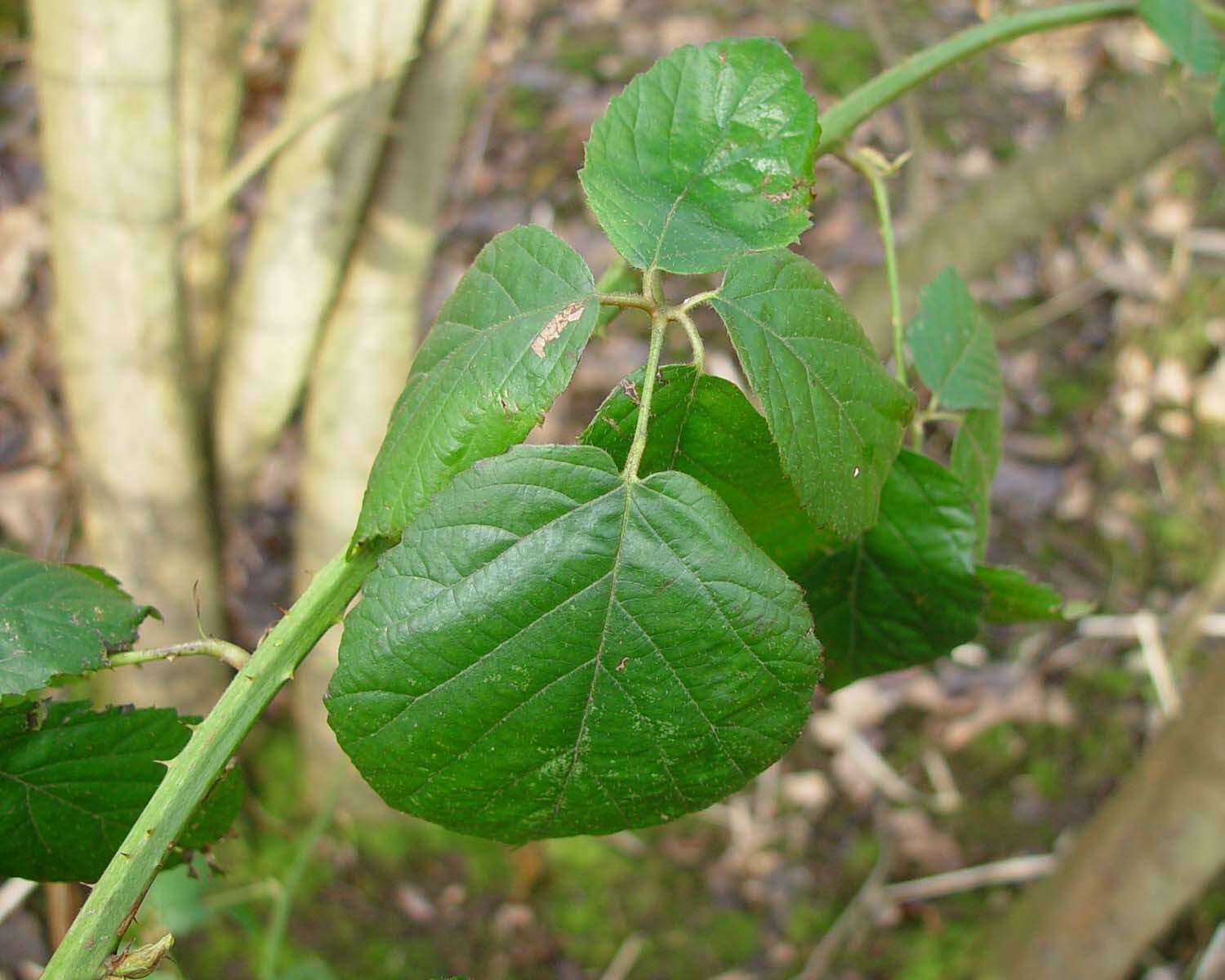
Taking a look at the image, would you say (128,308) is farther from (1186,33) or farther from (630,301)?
(1186,33)

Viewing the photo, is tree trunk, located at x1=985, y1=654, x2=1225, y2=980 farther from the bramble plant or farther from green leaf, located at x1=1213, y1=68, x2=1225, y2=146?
the bramble plant

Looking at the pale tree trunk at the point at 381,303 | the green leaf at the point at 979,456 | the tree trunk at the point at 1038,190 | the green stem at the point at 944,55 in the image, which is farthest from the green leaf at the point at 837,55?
the green leaf at the point at 979,456

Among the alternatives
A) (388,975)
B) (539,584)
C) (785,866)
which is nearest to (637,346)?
(785,866)

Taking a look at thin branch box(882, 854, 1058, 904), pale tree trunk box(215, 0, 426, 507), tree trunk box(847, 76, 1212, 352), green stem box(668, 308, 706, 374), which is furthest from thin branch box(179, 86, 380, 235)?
thin branch box(882, 854, 1058, 904)

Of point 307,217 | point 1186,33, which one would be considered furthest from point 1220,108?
point 307,217

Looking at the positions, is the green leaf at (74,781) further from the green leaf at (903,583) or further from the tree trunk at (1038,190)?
the tree trunk at (1038,190)

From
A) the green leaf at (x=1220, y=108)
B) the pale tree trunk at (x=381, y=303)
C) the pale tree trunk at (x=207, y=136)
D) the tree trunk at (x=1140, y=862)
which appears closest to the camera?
the green leaf at (x=1220, y=108)

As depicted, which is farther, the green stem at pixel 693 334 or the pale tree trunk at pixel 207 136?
the pale tree trunk at pixel 207 136

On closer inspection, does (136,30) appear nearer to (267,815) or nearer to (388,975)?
(267,815)
